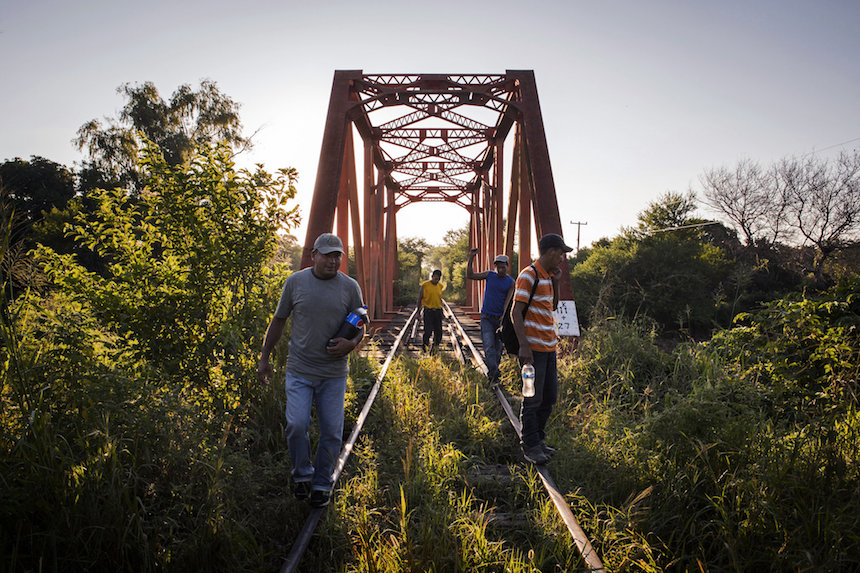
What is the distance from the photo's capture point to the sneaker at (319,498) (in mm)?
3205

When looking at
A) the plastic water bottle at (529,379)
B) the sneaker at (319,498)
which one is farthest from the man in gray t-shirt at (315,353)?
the plastic water bottle at (529,379)

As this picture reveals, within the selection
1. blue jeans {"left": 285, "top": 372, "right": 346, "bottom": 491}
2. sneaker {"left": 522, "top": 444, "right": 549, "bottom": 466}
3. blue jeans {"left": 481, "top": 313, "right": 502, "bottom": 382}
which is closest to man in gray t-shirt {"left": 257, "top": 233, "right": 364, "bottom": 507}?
blue jeans {"left": 285, "top": 372, "right": 346, "bottom": 491}

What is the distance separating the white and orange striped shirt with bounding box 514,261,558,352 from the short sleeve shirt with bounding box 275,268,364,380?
60.3 inches

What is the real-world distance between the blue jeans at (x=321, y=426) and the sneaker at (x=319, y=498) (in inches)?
1.1

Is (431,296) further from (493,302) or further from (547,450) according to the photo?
(547,450)

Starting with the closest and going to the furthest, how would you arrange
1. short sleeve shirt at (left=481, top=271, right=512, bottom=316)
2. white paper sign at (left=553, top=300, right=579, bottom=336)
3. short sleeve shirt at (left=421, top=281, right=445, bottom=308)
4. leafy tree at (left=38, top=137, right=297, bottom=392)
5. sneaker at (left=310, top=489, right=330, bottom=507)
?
sneaker at (left=310, top=489, right=330, bottom=507) < leafy tree at (left=38, top=137, right=297, bottom=392) < short sleeve shirt at (left=481, top=271, right=512, bottom=316) < white paper sign at (left=553, top=300, right=579, bottom=336) < short sleeve shirt at (left=421, top=281, right=445, bottom=308)

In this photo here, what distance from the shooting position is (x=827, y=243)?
27.2 meters

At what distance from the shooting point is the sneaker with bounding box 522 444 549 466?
3924 millimetres

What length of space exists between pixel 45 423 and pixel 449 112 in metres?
11.5

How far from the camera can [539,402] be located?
416cm

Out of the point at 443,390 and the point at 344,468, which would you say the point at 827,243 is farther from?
the point at 344,468

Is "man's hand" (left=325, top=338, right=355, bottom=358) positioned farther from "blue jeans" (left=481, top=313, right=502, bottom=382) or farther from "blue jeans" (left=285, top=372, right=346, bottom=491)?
"blue jeans" (left=481, top=313, right=502, bottom=382)

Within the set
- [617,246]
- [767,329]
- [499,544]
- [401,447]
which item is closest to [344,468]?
[401,447]

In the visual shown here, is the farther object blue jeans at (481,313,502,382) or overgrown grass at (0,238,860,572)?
blue jeans at (481,313,502,382)
